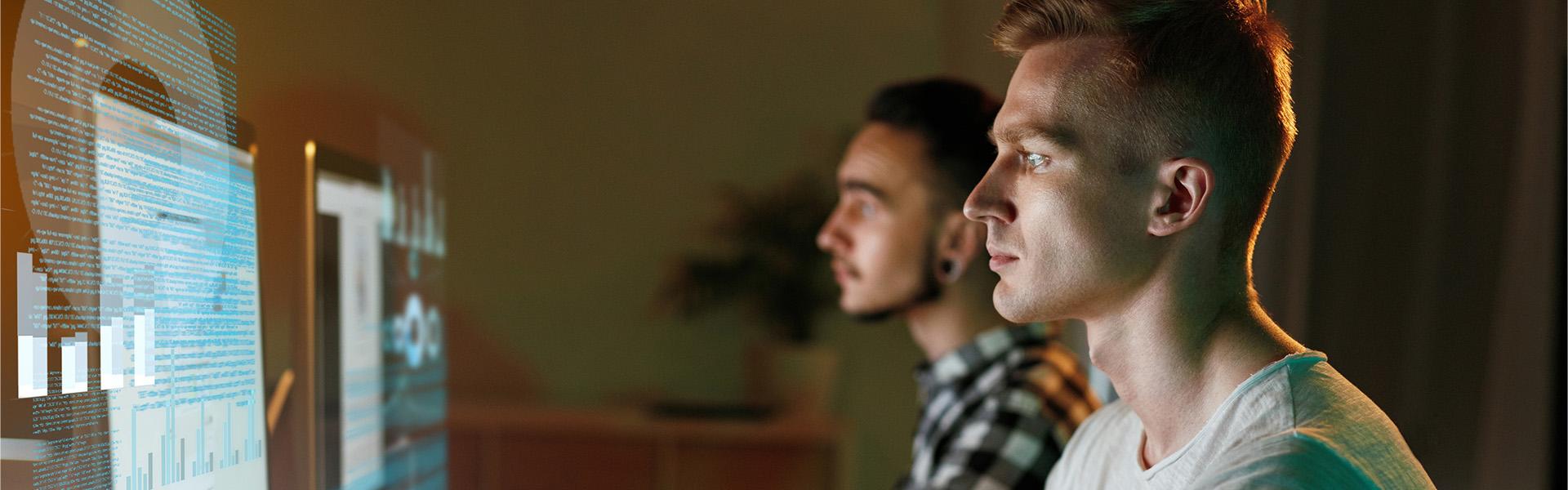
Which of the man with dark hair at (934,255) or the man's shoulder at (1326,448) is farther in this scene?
the man with dark hair at (934,255)

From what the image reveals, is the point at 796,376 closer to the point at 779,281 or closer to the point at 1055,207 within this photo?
the point at 779,281

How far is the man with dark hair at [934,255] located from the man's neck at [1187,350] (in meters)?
0.59

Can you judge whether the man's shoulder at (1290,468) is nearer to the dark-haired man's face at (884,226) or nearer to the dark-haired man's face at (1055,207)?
the dark-haired man's face at (1055,207)

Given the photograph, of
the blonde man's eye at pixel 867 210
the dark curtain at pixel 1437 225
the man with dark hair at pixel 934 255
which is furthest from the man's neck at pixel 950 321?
the dark curtain at pixel 1437 225

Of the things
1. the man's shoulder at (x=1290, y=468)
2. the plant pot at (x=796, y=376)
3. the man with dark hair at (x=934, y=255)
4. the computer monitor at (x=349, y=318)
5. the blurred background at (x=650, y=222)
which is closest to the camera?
the man's shoulder at (x=1290, y=468)

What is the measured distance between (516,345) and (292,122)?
2.46 meters

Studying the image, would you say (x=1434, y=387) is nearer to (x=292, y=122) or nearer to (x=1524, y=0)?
(x=1524, y=0)

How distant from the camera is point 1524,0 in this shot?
95 centimetres

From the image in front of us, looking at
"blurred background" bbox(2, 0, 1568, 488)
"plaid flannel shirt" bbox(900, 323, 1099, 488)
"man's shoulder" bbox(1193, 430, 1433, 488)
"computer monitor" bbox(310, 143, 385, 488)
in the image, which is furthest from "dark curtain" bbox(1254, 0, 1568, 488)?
"blurred background" bbox(2, 0, 1568, 488)

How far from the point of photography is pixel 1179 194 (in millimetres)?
624

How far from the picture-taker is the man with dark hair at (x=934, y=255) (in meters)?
1.29

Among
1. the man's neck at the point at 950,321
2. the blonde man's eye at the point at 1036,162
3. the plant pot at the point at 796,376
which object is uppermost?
the blonde man's eye at the point at 1036,162

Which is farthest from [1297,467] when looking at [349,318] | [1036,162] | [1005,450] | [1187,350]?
[349,318]

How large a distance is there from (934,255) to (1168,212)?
0.78 m
